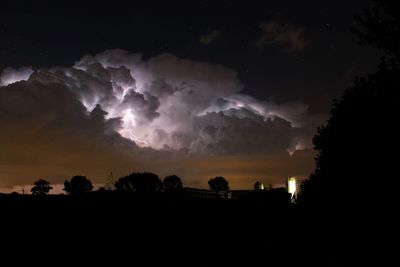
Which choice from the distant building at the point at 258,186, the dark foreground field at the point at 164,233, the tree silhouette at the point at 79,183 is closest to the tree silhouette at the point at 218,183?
the tree silhouette at the point at 79,183

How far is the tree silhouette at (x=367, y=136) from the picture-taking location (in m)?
15.3

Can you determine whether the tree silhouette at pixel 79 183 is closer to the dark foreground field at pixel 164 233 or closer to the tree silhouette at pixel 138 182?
the tree silhouette at pixel 138 182

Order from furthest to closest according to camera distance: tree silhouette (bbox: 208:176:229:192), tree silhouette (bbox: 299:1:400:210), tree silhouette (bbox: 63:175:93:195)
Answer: tree silhouette (bbox: 208:176:229:192) → tree silhouette (bbox: 63:175:93:195) → tree silhouette (bbox: 299:1:400:210)

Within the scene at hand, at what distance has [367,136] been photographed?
16.1 metres

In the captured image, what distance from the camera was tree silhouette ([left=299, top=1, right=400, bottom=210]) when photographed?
15.3 meters

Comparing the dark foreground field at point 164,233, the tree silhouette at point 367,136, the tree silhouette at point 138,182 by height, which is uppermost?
the tree silhouette at point 138,182

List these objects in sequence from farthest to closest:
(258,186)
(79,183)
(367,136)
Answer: (79,183) → (258,186) → (367,136)

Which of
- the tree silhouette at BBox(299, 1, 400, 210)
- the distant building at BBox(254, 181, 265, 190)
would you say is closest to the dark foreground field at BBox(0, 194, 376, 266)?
the tree silhouette at BBox(299, 1, 400, 210)

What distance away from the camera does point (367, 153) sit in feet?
51.7

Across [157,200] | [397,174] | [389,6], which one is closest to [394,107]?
[397,174]

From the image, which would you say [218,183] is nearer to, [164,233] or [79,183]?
[79,183]

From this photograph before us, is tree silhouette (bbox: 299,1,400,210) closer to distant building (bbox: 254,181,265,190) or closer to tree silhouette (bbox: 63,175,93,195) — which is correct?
distant building (bbox: 254,181,265,190)

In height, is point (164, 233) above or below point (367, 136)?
below

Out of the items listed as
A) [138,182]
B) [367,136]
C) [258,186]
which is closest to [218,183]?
[138,182]
